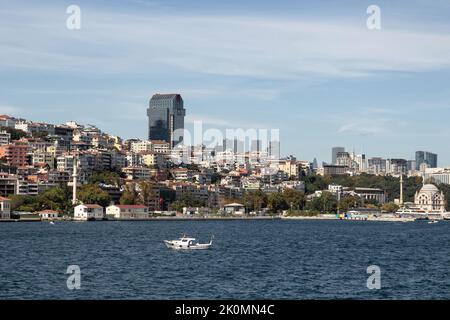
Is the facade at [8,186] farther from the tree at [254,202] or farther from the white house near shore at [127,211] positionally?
the tree at [254,202]

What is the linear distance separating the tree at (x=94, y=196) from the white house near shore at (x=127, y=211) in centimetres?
110

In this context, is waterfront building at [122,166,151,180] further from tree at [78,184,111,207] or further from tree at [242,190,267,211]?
tree at [78,184,111,207]

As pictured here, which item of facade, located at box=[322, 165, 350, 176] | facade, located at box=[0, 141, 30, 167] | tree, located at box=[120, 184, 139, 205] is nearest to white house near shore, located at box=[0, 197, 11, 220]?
tree, located at box=[120, 184, 139, 205]

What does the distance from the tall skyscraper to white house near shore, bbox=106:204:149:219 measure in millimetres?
85683

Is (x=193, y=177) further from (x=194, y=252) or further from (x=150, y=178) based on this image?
(x=194, y=252)

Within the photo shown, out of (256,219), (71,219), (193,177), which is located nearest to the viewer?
(71,219)

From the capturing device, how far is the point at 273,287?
22.4 meters

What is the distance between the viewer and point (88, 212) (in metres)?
90.6

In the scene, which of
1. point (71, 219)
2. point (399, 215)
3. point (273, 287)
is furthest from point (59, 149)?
point (273, 287)

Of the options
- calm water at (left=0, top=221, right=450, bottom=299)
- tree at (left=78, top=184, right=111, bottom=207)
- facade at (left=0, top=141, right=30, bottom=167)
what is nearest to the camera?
calm water at (left=0, top=221, right=450, bottom=299)

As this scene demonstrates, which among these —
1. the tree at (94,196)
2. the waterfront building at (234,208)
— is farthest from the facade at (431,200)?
the tree at (94,196)

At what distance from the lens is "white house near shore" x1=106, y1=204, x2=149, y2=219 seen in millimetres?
96188
